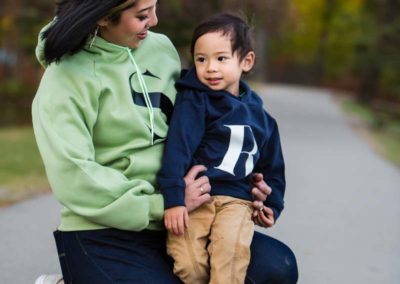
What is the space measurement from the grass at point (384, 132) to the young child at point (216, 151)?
8.67m

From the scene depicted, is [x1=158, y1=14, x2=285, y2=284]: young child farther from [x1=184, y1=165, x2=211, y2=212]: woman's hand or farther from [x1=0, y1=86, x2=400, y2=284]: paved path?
[x1=0, y1=86, x2=400, y2=284]: paved path

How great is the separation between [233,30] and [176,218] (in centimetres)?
76

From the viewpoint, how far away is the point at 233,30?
2738 mm

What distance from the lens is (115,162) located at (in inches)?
102

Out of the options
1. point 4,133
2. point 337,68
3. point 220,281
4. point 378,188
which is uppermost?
point 220,281

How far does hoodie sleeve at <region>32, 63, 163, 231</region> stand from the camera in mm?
2396

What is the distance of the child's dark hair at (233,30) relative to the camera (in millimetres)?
2730

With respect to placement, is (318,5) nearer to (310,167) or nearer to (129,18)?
(310,167)

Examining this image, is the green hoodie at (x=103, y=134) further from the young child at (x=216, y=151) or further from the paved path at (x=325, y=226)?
the paved path at (x=325, y=226)

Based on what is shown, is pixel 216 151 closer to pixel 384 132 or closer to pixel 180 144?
pixel 180 144

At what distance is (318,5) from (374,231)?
4684 centimetres

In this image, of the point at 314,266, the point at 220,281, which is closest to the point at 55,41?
the point at 220,281

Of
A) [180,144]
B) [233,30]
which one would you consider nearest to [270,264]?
[180,144]

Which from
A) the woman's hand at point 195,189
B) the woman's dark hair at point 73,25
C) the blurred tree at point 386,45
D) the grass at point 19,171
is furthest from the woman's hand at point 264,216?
the blurred tree at point 386,45
